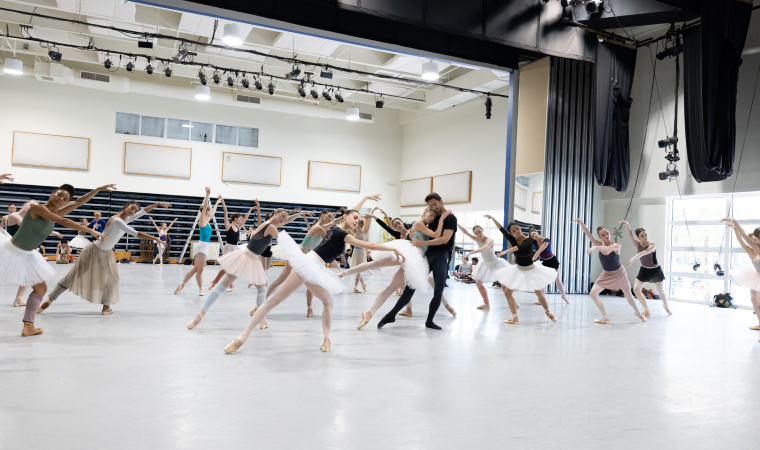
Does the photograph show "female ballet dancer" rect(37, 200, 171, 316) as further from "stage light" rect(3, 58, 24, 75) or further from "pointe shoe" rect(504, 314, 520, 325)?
"stage light" rect(3, 58, 24, 75)

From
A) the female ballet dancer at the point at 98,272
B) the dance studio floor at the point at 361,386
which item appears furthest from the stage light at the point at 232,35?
the dance studio floor at the point at 361,386

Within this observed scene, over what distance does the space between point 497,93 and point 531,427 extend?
1404 cm

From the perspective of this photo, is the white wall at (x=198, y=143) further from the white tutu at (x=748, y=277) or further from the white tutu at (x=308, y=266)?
the white tutu at (x=308, y=266)

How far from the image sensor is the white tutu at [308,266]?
4.18 metres

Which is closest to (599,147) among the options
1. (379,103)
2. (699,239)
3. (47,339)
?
(699,239)

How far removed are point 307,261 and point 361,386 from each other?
1.20 m

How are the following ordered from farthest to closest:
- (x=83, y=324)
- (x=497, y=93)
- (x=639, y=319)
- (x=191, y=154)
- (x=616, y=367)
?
1. (x=191, y=154)
2. (x=497, y=93)
3. (x=639, y=319)
4. (x=83, y=324)
5. (x=616, y=367)

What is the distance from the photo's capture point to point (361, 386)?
342cm

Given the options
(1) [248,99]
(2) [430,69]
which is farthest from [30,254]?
(1) [248,99]

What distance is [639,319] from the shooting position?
7.81 metres

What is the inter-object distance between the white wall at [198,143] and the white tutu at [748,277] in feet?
47.4

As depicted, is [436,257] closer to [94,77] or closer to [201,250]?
[201,250]

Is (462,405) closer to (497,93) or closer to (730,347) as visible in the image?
(730,347)

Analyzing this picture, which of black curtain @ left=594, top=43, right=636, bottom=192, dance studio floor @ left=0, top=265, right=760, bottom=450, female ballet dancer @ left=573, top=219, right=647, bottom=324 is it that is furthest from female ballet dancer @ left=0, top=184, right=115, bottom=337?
black curtain @ left=594, top=43, right=636, bottom=192
